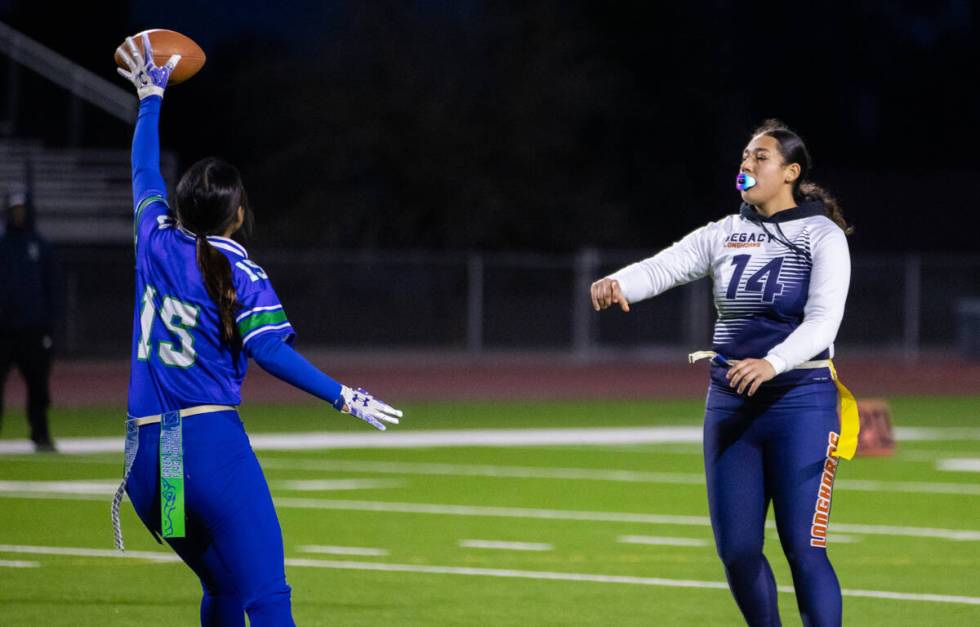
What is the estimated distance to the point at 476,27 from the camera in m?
45.2

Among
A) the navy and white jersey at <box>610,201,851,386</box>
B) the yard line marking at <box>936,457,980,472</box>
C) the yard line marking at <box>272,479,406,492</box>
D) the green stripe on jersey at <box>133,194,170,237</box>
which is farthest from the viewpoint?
the yard line marking at <box>936,457,980,472</box>

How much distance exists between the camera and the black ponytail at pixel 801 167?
675cm

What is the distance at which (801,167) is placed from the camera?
6.79 meters

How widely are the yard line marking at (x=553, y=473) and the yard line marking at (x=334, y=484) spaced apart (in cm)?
74

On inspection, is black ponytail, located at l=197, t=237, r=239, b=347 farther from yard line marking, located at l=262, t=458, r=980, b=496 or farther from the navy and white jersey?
yard line marking, located at l=262, t=458, r=980, b=496

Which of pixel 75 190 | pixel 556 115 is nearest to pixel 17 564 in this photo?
pixel 75 190

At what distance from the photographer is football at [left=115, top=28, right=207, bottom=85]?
6250 millimetres

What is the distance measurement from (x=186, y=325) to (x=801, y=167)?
101 inches

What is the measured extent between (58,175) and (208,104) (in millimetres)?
17844

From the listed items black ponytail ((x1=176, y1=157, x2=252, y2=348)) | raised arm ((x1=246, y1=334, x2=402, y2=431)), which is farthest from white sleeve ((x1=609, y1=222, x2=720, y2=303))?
black ponytail ((x1=176, y1=157, x2=252, y2=348))

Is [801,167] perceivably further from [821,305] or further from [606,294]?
[606,294]

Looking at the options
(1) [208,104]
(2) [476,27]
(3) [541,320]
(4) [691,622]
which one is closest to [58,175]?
(3) [541,320]

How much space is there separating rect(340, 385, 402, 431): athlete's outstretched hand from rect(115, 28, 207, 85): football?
1473 mm

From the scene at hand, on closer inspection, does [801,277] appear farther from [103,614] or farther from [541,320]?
[541,320]
